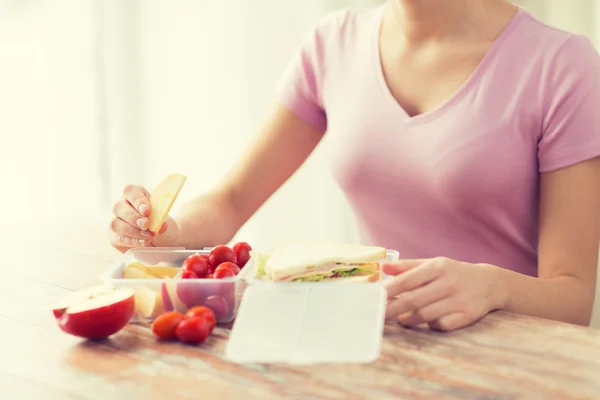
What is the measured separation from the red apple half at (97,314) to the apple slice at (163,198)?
193 mm

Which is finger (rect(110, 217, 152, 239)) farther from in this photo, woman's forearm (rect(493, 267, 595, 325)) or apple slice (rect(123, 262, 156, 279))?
woman's forearm (rect(493, 267, 595, 325))

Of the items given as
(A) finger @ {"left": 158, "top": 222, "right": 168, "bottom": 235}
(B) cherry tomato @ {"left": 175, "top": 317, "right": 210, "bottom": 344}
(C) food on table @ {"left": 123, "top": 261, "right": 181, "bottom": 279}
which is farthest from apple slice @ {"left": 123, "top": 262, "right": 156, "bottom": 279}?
(A) finger @ {"left": 158, "top": 222, "right": 168, "bottom": 235}

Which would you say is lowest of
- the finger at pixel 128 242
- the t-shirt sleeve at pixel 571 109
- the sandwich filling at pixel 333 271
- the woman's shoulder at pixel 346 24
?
the finger at pixel 128 242

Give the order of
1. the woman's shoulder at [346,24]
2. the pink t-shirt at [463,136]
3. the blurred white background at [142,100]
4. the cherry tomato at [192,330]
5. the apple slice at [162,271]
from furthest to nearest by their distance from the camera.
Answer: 1. the blurred white background at [142,100]
2. the woman's shoulder at [346,24]
3. the pink t-shirt at [463,136]
4. the apple slice at [162,271]
5. the cherry tomato at [192,330]

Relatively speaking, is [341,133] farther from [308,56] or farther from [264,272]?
[264,272]

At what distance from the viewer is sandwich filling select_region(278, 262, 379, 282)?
3.01ft

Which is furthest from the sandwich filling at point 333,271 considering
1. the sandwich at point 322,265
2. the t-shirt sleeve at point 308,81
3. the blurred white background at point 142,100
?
the blurred white background at point 142,100

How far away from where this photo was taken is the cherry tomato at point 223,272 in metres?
0.96

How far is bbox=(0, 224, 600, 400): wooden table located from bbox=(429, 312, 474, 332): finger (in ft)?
0.03

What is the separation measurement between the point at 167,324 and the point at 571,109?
0.68 m

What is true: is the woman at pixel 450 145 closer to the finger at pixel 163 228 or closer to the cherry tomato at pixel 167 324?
the finger at pixel 163 228

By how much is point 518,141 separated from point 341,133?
0.31 metres

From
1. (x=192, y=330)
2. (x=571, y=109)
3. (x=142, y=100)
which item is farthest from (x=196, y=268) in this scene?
(x=142, y=100)

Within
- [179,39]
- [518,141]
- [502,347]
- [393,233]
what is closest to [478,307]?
[502,347]
